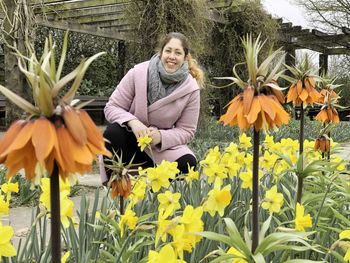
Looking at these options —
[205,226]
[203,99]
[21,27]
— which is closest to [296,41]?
[203,99]

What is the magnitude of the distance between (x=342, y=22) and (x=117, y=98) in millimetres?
16850

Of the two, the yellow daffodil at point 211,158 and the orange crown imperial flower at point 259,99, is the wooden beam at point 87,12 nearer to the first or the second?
the yellow daffodil at point 211,158

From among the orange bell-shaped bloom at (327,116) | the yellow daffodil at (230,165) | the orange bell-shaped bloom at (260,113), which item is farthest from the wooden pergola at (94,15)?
the orange bell-shaped bloom at (260,113)

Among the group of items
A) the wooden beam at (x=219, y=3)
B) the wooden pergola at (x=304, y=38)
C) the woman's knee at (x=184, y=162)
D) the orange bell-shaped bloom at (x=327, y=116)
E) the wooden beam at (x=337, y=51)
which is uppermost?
the wooden beam at (x=219, y=3)

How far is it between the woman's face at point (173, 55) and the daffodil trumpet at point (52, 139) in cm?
278

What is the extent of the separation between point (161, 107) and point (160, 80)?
179 millimetres

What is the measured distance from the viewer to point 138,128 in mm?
3410

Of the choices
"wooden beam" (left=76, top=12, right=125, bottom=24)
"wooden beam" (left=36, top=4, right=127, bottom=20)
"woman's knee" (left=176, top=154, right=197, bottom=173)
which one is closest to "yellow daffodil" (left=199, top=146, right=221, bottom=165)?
"woman's knee" (left=176, top=154, right=197, bottom=173)

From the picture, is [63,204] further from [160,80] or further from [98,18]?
[98,18]

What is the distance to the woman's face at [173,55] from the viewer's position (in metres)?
3.55

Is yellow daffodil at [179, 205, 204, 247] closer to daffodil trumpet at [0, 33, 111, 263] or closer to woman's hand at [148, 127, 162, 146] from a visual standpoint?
daffodil trumpet at [0, 33, 111, 263]

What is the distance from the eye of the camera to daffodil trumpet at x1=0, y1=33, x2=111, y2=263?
0.74 meters

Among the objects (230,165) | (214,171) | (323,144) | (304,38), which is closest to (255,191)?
(214,171)

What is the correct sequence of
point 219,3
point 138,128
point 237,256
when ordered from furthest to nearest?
point 219,3
point 138,128
point 237,256
